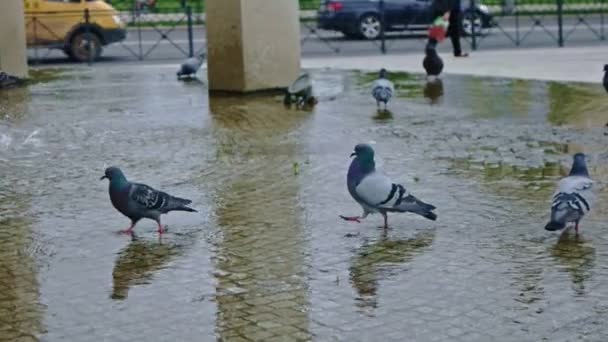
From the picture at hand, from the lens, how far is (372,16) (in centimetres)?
3219

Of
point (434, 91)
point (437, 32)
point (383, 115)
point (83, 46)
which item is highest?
point (437, 32)

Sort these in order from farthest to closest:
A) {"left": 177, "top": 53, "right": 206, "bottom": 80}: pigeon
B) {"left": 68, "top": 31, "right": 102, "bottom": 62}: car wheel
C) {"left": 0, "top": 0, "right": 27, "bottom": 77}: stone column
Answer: {"left": 68, "top": 31, "right": 102, "bottom": 62}: car wheel, {"left": 177, "top": 53, "right": 206, "bottom": 80}: pigeon, {"left": 0, "top": 0, "right": 27, "bottom": 77}: stone column

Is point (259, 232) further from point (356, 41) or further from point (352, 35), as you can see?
point (352, 35)

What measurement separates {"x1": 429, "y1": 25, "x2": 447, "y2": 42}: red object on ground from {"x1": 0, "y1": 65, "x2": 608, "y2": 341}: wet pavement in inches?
258

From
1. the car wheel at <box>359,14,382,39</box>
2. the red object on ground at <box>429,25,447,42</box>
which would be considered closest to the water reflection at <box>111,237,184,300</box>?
the red object on ground at <box>429,25,447,42</box>

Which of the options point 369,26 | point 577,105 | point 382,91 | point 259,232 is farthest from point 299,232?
point 369,26

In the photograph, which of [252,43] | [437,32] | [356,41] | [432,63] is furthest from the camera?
[356,41]

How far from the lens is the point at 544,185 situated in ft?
34.0

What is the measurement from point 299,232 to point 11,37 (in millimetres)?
11828

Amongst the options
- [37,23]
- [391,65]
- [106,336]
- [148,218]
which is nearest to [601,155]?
[148,218]

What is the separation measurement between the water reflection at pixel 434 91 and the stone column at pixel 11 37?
612 cm

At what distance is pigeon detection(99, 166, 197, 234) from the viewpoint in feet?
28.6

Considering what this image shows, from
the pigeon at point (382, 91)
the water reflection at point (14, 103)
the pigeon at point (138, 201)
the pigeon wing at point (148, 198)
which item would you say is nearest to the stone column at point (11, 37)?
the water reflection at point (14, 103)

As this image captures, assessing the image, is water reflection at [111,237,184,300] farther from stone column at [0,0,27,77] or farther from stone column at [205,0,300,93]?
stone column at [0,0,27,77]
